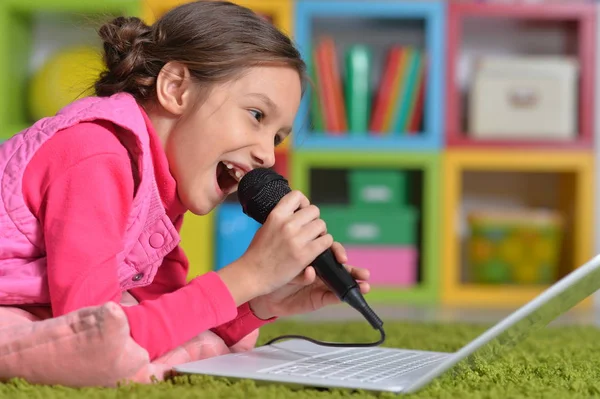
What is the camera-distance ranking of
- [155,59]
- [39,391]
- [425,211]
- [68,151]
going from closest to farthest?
[39,391]
[68,151]
[155,59]
[425,211]

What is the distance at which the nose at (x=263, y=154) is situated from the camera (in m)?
1.12

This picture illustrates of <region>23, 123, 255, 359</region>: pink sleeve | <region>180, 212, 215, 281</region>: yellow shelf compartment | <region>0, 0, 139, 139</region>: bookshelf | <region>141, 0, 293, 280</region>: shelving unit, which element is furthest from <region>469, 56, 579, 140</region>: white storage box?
<region>23, 123, 255, 359</region>: pink sleeve

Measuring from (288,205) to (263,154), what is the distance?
0.15 meters

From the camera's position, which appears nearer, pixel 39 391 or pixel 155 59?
pixel 39 391

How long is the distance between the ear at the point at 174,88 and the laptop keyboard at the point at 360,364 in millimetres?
367

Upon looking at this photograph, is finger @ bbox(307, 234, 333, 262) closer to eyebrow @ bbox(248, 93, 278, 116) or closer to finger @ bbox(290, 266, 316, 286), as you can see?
finger @ bbox(290, 266, 316, 286)

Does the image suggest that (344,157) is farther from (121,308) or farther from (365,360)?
(121,308)

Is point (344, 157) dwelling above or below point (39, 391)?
below

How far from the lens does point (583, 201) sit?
8.90 feet

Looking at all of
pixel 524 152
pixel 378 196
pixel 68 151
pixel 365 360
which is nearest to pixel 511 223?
pixel 524 152

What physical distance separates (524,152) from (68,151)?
1965mm

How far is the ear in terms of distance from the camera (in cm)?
114

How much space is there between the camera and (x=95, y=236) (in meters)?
0.94

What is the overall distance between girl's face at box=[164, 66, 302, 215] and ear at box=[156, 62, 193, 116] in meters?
0.02
